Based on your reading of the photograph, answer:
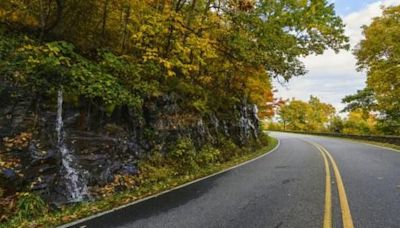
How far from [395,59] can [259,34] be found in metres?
12.3

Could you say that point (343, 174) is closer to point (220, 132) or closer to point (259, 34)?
point (259, 34)

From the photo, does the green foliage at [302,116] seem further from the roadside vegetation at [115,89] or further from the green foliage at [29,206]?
the green foliage at [29,206]

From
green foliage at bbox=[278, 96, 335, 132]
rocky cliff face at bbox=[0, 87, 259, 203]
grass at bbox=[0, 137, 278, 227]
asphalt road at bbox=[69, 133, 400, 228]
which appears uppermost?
green foliage at bbox=[278, 96, 335, 132]

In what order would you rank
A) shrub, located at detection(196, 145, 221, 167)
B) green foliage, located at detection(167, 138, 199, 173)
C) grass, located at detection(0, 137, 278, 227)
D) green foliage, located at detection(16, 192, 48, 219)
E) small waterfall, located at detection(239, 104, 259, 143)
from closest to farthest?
grass, located at detection(0, 137, 278, 227) < green foliage, located at detection(16, 192, 48, 219) < green foliage, located at detection(167, 138, 199, 173) < shrub, located at detection(196, 145, 221, 167) < small waterfall, located at detection(239, 104, 259, 143)

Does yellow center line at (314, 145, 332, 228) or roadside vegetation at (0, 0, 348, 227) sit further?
roadside vegetation at (0, 0, 348, 227)

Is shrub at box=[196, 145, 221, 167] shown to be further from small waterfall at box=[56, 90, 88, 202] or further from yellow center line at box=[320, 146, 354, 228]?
small waterfall at box=[56, 90, 88, 202]

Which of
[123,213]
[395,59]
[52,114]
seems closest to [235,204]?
[123,213]

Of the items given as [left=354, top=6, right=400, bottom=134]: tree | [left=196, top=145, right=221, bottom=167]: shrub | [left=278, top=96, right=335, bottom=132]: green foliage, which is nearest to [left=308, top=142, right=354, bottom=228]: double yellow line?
[left=196, top=145, right=221, bottom=167]: shrub

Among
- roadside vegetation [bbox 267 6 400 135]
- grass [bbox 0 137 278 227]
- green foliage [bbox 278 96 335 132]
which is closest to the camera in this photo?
grass [bbox 0 137 278 227]

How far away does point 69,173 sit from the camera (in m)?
6.91

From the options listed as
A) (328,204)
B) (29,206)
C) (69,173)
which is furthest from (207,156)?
(29,206)

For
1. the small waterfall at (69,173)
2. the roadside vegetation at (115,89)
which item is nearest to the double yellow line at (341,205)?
the roadside vegetation at (115,89)

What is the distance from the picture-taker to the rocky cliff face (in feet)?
21.0

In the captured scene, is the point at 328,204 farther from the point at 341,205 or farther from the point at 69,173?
the point at 69,173
